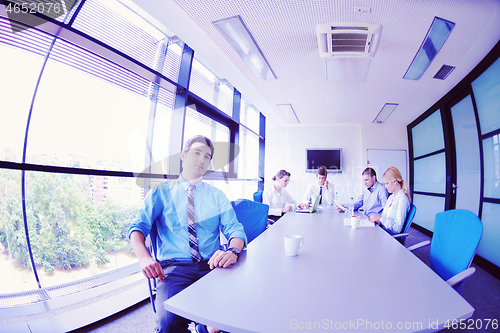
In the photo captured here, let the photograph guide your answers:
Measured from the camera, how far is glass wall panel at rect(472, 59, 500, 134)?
285cm

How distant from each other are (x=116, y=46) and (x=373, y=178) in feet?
13.1

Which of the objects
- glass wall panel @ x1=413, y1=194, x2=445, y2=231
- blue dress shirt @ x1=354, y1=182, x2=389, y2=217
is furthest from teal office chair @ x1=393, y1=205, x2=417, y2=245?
glass wall panel @ x1=413, y1=194, x2=445, y2=231

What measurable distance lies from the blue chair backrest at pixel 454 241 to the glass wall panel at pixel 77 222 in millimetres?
2792

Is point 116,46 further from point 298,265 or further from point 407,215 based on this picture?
point 407,215

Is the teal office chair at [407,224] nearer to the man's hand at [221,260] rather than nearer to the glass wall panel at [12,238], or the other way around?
the man's hand at [221,260]

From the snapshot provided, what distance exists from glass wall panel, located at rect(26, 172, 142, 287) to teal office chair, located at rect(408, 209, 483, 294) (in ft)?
8.91

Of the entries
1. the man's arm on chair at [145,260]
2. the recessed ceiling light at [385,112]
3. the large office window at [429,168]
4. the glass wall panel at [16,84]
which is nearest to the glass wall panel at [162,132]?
the glass wall panel at [16,84]

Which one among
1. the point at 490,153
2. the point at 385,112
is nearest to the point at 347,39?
the point at 490,153

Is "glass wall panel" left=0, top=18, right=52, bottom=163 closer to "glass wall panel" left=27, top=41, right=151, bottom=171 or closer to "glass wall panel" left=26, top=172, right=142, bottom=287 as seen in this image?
"glass wall panel" left=27, top=41, right=151, bottom=171

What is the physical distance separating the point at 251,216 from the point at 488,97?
3.87 metres

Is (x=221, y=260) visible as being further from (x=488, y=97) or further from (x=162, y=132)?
(x=488, y=97)

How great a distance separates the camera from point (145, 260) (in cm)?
114

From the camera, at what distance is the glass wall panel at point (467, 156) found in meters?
3.42

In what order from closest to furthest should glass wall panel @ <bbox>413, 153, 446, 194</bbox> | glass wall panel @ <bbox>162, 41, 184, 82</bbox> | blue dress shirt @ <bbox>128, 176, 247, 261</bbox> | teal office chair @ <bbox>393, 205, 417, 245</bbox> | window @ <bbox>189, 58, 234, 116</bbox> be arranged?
blue dress shirt @ <bbox>128, 176, 247, 261</bbox> < teal office chair @ <bbox>393, 205, 417, 245</bbox> < glass wall panel @ <bbox>162, 41, 184, 82</bbox> < window @ <bbox>189, 58, 234, 116</bbox> < glass wall panel @ <bbox>413, 153, 446, 194</bbox>
